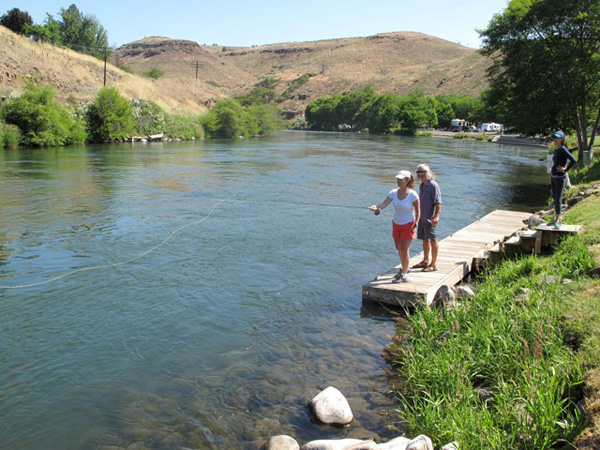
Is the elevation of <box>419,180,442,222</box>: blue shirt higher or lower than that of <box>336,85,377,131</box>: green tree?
lower

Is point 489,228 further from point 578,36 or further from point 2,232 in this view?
point 578,36

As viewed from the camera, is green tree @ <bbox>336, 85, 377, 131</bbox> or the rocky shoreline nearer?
the rocky shoreline

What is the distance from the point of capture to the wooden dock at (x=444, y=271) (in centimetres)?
933

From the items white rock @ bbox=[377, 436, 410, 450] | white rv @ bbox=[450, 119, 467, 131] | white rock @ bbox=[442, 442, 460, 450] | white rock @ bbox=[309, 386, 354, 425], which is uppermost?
white rv @ bbox=[450, 119, 467, 131]

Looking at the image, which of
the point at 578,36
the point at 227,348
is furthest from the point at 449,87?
the point at 227,348

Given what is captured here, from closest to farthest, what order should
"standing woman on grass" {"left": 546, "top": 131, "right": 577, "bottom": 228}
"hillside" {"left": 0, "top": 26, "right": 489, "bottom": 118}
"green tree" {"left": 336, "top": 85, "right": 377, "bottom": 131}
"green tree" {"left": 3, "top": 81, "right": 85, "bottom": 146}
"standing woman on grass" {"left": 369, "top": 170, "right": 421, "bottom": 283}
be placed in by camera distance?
"standing woman on grass" {"left": 369, "top": 170, "right": 421, "bottom": 283} < "standing woman on grass" {"left": 546, "top": 131, "right": 577, "bottom": 228} < "green tree" {"left": 3, "top": 81, "right": 85, "bottom": 146} < "hillside" {"left": 0, "top": 26, "right": 489, "bottom": 118} < "green tree" {"left": 336, "top": 85, "right": 377, "bottom": 131}

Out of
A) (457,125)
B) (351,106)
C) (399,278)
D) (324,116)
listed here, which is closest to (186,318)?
(399,278)

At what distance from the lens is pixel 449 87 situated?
479ft

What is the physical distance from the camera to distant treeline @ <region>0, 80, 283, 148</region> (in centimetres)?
4419

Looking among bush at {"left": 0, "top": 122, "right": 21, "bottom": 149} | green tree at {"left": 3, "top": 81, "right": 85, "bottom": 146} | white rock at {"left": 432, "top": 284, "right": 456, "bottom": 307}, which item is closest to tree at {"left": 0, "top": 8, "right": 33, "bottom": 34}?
green tree at {"left": 3, "top": 81, "right": 85, "bottom": 146}

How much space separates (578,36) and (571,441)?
25.5 meters

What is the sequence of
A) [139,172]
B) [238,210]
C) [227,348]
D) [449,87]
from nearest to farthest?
[227,348] → [238,210] → [139,172] → [449,87]

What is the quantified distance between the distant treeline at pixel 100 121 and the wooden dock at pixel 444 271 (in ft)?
128

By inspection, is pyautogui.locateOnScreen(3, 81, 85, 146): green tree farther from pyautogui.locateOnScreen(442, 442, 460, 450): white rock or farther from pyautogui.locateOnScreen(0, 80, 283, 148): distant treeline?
pyautogui.locateOnScreen(442, 442, 460, 450): white rock
